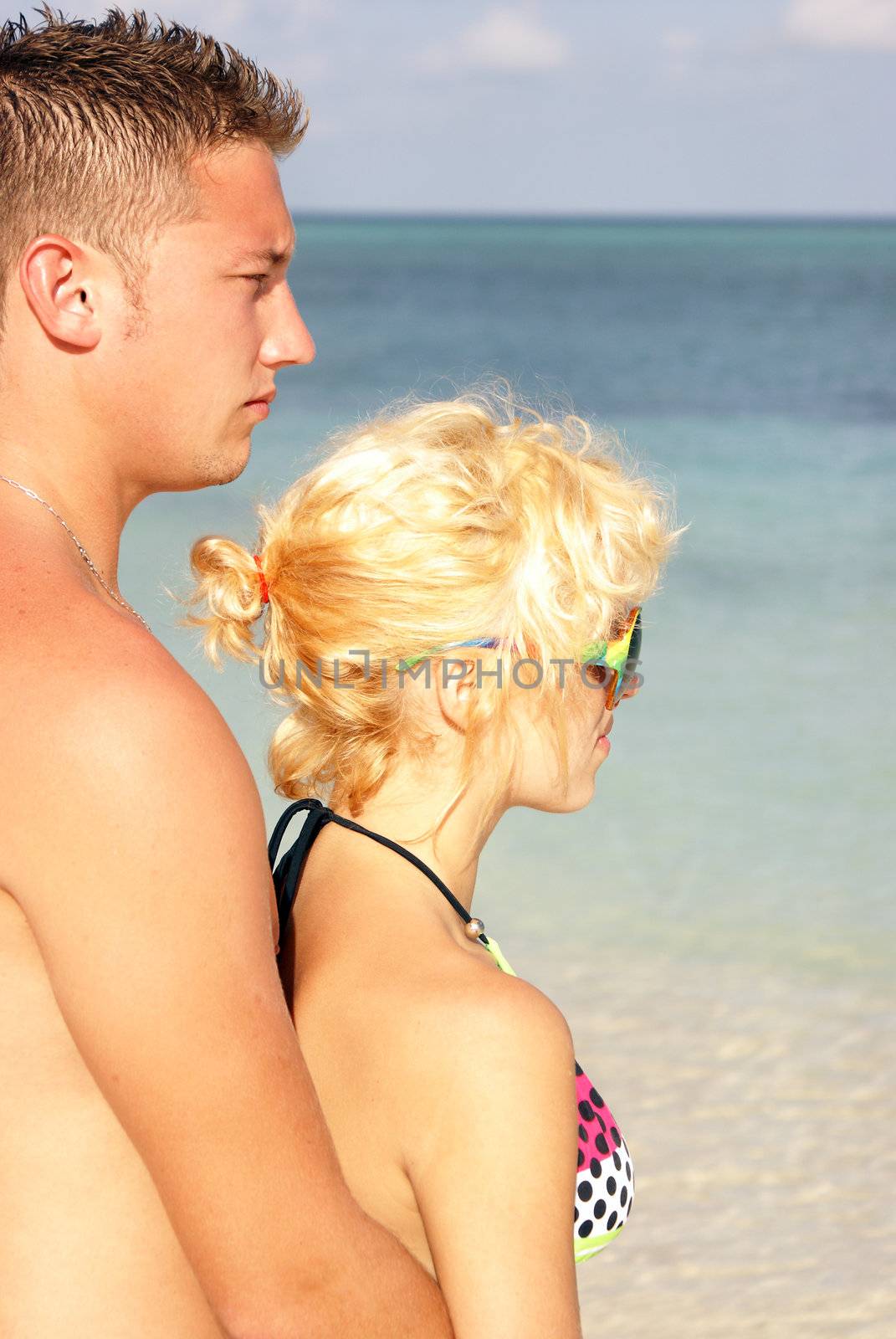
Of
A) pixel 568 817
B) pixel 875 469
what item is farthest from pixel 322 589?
pixel 875 469

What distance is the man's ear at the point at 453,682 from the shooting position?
1.90 metres

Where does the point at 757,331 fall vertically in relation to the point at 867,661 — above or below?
below

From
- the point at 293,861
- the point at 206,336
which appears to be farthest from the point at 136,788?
the point at 293,861

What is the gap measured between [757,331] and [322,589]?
3127cm

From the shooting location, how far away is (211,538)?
2039 millimetres

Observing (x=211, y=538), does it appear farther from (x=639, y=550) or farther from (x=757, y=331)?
(x=757, y=331)

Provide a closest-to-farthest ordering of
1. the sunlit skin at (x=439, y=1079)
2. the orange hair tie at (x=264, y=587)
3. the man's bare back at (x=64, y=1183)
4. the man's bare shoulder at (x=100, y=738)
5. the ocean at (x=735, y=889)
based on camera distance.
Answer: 1. the man's bare shoulder at (x=100, y=738)
2. the man's bare back at (x=64, y=1183)
3. the sunlit skin at (x=439, y=1079)
4. the orange hair tie at (x=264, y=587)
5. the ocean at (x=735, y=889)

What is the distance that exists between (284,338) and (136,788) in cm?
62

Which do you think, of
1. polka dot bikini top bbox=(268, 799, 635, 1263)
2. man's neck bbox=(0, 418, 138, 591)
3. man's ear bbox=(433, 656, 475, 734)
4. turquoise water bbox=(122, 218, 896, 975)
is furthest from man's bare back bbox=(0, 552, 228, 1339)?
turquoise water bbox=(122, 218, 896, 975)

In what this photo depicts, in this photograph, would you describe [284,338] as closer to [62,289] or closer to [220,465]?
[220,465]

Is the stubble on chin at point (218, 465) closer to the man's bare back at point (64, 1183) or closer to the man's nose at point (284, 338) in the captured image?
the man's nose at point (284, 338)

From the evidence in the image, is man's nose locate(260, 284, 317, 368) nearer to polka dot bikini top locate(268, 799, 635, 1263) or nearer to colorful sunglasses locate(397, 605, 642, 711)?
colorful sunglasses locate(397, 605, 642, 711)

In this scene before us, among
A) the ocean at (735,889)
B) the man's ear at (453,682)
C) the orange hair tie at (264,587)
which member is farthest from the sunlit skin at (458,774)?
the ocean at (735,889)

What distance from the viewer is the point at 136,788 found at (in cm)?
126
